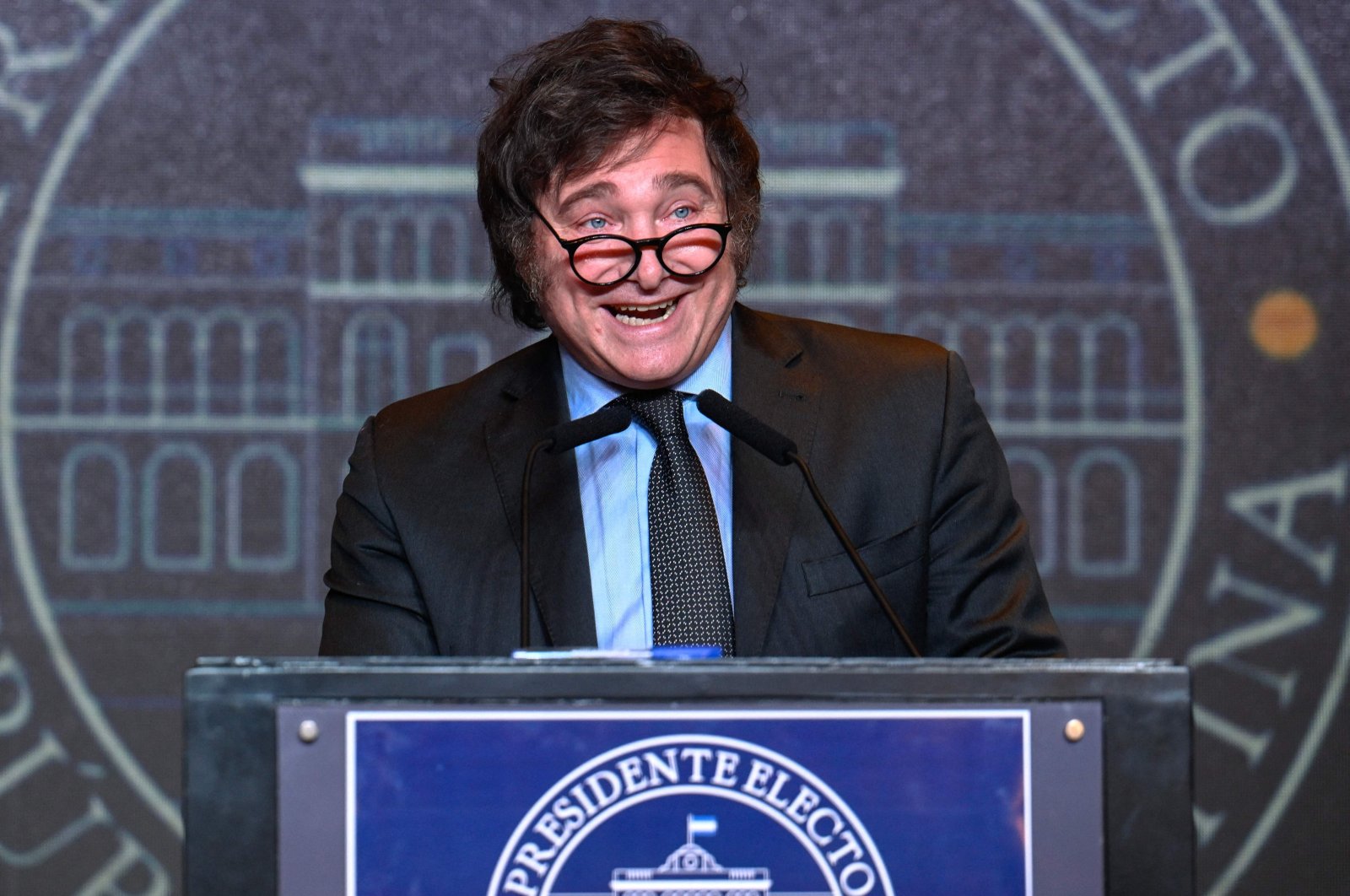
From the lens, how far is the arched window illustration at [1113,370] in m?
2.54

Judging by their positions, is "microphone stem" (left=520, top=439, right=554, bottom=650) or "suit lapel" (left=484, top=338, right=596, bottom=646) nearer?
"microphone stem" (left=520, top=439, right=554, bottom=650)

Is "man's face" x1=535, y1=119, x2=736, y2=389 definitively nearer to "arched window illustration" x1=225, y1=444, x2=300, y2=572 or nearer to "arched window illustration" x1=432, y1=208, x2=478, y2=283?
"arched window illustration" x1=432, y1=208, x2=478, y2=283

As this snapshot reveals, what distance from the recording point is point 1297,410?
255 centimetres

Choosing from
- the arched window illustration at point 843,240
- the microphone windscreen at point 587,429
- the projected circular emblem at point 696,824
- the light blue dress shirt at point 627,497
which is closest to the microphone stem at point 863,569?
the microphone windscreen at point 587,429

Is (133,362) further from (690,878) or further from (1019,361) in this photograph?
(690,878)

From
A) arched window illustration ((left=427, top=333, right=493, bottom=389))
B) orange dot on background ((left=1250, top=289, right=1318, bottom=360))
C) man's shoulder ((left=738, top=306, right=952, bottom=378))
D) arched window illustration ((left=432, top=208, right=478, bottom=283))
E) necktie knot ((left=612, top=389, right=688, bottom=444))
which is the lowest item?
necktie knot ((left=612, top=389, right=688, bottom=444))

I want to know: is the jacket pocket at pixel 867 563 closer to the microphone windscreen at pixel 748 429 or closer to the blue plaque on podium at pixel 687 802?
the microphone windscreen at pixel 748 429

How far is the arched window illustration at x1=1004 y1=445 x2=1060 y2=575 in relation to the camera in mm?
2541

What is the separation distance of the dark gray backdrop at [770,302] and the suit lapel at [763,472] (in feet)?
2.57

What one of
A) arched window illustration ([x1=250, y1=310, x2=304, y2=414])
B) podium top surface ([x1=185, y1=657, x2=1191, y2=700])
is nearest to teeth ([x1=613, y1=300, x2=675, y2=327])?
podium top surface ([x1=185, y1=657, x2=1191, y2=700])

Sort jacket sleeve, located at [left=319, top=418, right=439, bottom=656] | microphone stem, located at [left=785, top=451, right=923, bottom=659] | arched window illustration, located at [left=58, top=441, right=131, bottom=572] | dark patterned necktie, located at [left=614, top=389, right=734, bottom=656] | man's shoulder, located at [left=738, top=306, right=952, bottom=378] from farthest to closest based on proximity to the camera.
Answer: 1. arched window illustration, located at [left=58, top=441, right=131, bottom=572]
2. man's shoulder, located at [left=738, top=306, right=952, bottom=378]
3. jacket sleeve, located at [left=319, top=418, right=439, bottom=656]
4. dark patterned necktie, located at [left=614, top=389, right=734, bottom=656]
5. microphone stem, located at [left=785, top=451, right=923, bottom=659]

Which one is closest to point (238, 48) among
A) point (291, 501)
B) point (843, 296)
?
point (291, 501)

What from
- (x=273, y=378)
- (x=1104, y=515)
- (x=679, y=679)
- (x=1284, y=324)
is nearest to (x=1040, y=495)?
(x=1104, y=515)

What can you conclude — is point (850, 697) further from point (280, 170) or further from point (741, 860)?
point (280, 170)
